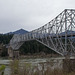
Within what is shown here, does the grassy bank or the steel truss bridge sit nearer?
the grassy bank

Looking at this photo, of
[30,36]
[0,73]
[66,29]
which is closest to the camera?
[0,73]

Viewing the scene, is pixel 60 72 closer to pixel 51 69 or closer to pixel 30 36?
pixel 51 69

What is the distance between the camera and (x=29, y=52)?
8388 cm

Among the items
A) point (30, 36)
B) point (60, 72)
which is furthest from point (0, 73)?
point (30, 36)

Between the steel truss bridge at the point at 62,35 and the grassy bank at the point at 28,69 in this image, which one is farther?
the steel truss bridge at the point at 62,35

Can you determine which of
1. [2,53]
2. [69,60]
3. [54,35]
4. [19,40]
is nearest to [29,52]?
[2,53]

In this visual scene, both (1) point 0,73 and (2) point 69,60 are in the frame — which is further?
(2) point 69,60

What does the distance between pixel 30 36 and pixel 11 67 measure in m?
42.4

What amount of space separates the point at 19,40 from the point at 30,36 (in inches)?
420

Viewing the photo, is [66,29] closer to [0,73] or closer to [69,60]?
[69,60]

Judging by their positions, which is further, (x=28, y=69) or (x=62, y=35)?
(x=62, y=35)

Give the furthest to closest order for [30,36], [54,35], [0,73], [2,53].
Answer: [2,53], [30,36], [54,35], [0,73]

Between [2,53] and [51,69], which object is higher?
[51,69]

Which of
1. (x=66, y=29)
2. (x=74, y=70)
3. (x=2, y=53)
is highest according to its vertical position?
(x=66, y=29)
